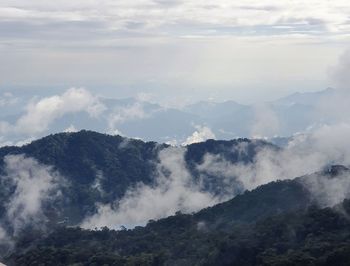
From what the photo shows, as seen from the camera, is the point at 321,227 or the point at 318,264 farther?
the point at 321,227

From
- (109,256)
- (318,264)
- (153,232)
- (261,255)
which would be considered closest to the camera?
(318,264)

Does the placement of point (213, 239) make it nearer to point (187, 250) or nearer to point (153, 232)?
point (187, 250)

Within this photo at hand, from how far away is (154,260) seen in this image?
155 m

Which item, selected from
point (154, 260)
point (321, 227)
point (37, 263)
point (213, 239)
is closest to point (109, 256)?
point (154, 260)

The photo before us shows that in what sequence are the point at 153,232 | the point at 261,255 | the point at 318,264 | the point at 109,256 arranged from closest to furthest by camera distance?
the point at 318,264 → the point at 261,255 → the point at 109,256 → the point at 153,232

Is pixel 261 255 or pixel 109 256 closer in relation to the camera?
pixel 261 255

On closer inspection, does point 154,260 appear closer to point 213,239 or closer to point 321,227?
point 213,239

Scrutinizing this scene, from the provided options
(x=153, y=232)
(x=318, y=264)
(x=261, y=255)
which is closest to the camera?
(x=318, y=264)

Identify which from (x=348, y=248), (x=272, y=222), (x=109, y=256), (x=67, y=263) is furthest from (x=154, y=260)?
(x=348, y=248)

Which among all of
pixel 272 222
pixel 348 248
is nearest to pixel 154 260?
pixel 272 222

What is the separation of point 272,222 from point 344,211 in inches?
833

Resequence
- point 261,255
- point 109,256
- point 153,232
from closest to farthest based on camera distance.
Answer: point 261,255
point 109,256
point 153,232

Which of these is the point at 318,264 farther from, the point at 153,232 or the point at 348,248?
the point at 153,232

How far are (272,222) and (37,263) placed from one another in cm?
6931
